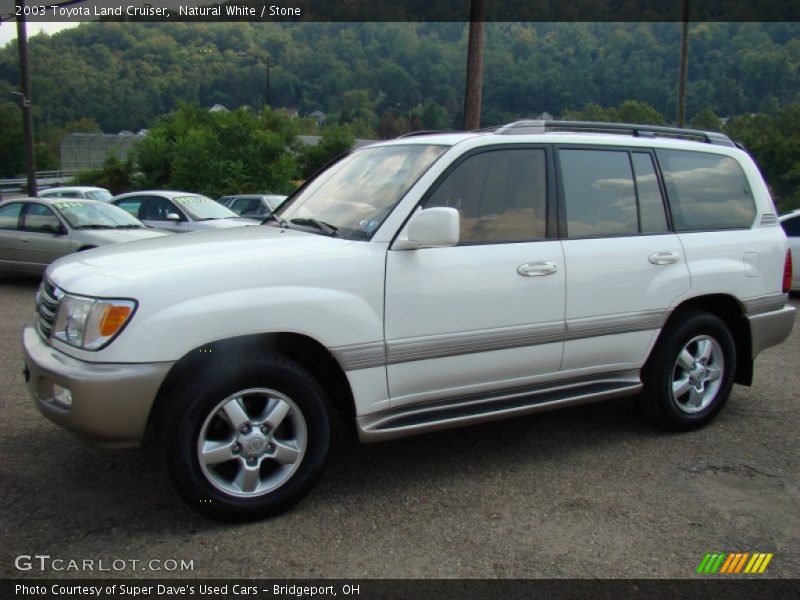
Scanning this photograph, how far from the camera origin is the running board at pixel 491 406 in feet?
12.3

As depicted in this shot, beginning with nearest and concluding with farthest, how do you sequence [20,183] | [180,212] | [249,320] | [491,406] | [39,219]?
[249,320]
[491,406]
[39,219]
[180,212]
[20,183]

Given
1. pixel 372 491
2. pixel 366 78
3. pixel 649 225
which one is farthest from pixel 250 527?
pixel 366 78

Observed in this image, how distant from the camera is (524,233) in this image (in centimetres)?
422

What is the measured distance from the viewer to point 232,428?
3.45 meters

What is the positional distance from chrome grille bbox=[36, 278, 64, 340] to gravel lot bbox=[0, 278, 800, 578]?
0.86m

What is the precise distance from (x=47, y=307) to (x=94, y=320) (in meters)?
0.64

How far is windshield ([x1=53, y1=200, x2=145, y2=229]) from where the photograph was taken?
11266 millimetres

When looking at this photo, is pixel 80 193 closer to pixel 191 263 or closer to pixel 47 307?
pixel 47 307

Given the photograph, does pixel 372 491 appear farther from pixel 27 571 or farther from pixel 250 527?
pixel 27 571

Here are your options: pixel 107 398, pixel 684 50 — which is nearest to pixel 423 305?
pixel 107 398

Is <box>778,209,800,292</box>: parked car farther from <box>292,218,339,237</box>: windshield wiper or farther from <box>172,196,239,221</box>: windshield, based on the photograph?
<box>172,196,239,221</box>: windshield

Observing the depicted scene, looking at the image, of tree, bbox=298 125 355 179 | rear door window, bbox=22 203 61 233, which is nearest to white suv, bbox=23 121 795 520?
rear door window, bbox=22 203 61 233

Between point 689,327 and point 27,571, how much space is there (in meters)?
3.94

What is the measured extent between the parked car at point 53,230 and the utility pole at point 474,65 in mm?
7075
